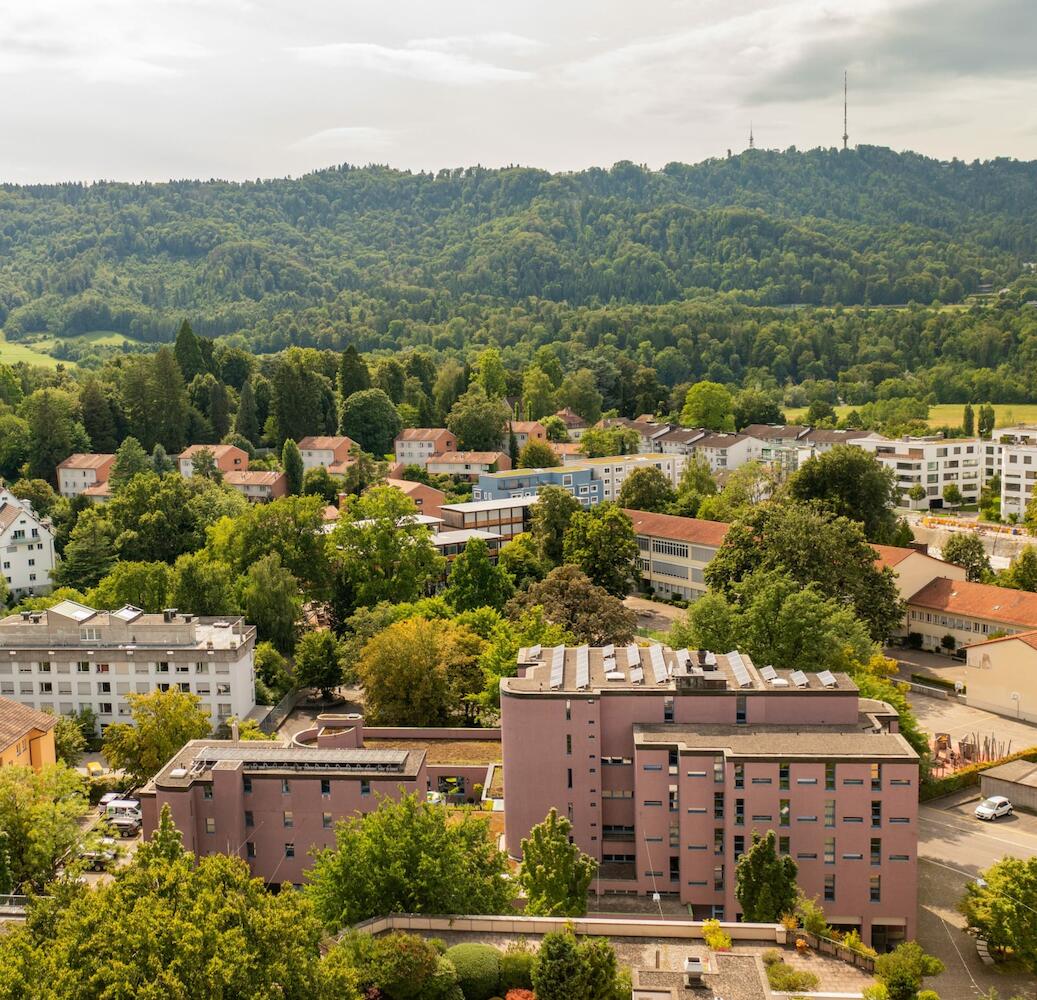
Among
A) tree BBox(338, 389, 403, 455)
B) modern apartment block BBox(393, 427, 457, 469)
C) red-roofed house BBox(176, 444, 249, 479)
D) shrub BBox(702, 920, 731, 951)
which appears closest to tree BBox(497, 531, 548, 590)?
red-roofed house BBox(176, 444, 249, 479)

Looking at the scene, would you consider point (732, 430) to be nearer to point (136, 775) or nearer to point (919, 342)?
point (919, 342)

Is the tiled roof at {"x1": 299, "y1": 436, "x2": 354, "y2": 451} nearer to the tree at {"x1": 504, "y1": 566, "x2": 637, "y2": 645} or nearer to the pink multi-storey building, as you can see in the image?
the tree at {"x1": 504, "y1": 566, "x2": 637, "y2": 645}

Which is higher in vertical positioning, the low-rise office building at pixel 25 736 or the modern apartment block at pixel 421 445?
the modern apartment block at pixel 421 445

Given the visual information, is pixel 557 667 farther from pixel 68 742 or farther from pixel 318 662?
pixel 68 742

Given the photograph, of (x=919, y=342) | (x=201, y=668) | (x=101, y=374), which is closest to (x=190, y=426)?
(x=101, y=374)

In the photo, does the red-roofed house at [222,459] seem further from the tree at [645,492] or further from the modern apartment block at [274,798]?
the modern apartment block at [274,798]

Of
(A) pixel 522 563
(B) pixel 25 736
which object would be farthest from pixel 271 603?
(B) pixel 25 736

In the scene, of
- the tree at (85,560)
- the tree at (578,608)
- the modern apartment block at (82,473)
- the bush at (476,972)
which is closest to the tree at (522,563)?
the tree at (578,608)
